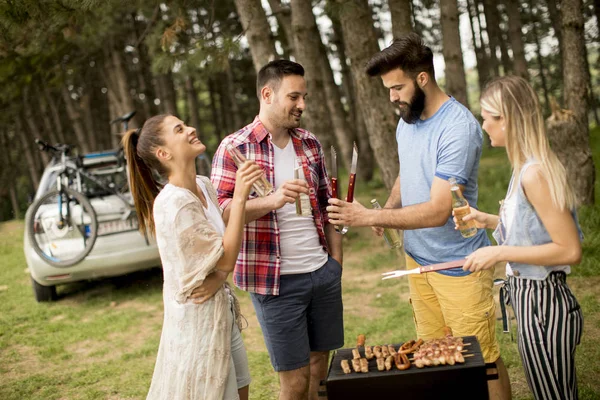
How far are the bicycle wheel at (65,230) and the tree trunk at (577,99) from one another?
18.6ft

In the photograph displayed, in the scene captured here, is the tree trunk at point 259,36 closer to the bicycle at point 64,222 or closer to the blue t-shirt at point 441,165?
the bicycle at point 64,222

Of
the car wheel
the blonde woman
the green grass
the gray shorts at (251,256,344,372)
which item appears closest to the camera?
the blonde woman

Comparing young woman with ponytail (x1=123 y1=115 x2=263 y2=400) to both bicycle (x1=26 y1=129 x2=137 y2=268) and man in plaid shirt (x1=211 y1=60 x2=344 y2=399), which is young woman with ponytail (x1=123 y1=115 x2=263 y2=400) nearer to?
man in plaid shirt (x1=211 y1=60 x2=344 y2=399)

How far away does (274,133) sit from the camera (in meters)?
3.60

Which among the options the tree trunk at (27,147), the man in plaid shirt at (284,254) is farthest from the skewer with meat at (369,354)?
the tree trunk at (27,147)

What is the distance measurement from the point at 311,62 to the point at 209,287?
6308 millimetres

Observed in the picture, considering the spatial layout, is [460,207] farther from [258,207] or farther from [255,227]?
[255,227]

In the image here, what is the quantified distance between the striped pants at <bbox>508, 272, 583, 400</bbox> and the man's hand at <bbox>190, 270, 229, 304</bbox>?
1.35m

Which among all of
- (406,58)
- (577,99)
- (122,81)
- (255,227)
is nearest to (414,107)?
(406,58)

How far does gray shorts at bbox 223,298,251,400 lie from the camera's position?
303 cm

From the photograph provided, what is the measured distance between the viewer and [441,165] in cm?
320

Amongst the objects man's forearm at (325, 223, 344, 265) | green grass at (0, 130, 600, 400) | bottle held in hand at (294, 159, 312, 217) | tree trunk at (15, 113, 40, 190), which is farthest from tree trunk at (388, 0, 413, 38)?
tree trunk at (15, 113, 40, 190)

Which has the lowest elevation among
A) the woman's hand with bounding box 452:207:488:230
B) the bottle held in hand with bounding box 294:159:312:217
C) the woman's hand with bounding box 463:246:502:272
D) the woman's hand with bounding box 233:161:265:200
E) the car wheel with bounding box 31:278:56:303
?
the car wheel with bounding box 31:278:56:303

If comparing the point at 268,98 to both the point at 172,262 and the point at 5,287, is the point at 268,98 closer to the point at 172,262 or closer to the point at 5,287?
the point at 172,262
